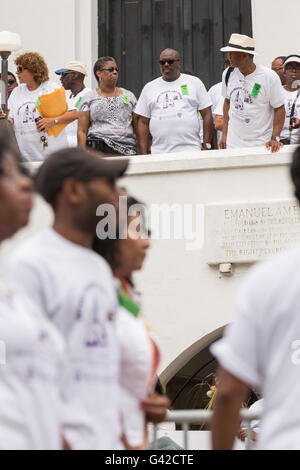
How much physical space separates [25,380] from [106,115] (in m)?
8.19

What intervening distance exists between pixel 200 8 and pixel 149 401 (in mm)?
11895

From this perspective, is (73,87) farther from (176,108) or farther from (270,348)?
(270,348)

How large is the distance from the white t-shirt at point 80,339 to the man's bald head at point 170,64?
311 inches

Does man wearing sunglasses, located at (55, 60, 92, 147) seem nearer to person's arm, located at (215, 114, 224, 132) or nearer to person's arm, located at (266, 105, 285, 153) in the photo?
person's arm, located at (215, 114, 224, 132)

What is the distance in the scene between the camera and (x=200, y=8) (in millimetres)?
15609

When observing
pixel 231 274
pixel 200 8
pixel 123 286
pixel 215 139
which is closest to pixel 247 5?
pixel 200 8

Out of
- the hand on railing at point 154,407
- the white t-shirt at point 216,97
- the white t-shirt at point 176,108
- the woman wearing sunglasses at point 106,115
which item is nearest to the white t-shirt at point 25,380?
the hand on railing at point 154,407

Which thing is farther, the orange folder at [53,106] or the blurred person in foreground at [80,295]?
the orange folder at [53,106]

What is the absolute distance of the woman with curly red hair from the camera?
1184cm

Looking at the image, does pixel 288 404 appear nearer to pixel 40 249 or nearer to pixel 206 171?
pixel 40 249

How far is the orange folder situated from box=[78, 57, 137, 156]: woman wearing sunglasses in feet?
0.92

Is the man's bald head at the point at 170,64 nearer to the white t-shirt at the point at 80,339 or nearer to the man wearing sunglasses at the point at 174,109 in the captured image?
the man wearing sunglasses at the point at 174,109

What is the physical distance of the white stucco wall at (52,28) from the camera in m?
15.6

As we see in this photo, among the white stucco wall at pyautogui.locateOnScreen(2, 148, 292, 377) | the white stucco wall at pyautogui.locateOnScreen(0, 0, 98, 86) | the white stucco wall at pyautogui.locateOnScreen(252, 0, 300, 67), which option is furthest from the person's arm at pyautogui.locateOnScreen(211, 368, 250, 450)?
the white stucco wall at pyautogui.locateOnScreen(0, 0, 98, 86)
